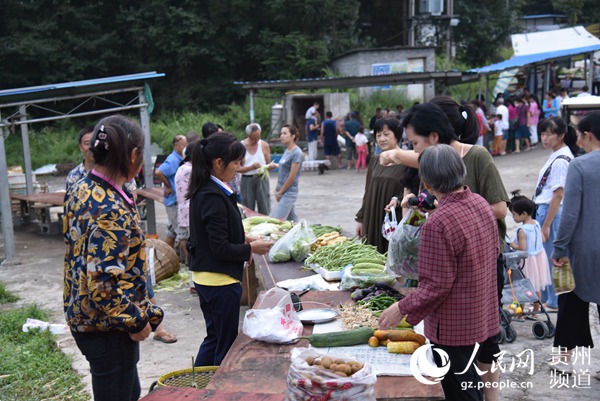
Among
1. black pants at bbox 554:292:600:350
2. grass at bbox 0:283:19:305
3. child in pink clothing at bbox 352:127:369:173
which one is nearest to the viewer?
black pants at bbox 554:292:600:350

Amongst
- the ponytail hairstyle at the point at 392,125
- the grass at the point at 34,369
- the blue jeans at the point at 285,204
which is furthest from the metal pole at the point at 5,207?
the ponytail hairstyle at the point at 392,125

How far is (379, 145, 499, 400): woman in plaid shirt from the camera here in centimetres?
347

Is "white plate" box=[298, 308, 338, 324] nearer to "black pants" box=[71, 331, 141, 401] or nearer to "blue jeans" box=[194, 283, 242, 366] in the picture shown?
"blue jeans" box=[194, 283, 242, 366]

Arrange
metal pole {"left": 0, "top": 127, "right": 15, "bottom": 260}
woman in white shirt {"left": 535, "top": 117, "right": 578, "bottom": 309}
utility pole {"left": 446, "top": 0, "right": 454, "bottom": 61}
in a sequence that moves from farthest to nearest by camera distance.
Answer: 1. utility pole {"left": 446, "top": 0, "right": 454, "bottom": 61}
2. metal pole {"left": 0, "top": 127, "right": 15, "bottom": 260}
3. woman in white shirt {"left": 535, "top": 117, "right": 578, "bottom": 309}

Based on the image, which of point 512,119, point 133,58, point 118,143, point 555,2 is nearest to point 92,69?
point 133,58

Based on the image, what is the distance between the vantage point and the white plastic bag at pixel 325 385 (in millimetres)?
2859

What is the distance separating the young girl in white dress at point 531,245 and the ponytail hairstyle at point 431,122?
104 inches

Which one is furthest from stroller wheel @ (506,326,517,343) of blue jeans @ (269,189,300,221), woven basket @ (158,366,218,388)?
blue jeans @ (269,189,300,221)

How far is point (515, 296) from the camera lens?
610 cm

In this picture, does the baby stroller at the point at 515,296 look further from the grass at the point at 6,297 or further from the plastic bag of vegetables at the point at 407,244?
the grass at the point at 6,297

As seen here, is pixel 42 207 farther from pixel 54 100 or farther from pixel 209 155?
pixel 209 155

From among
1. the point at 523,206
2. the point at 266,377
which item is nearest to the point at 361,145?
the point at 523,206

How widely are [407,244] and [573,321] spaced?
1.78m

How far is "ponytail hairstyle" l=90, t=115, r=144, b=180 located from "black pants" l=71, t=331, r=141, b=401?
79 cm
